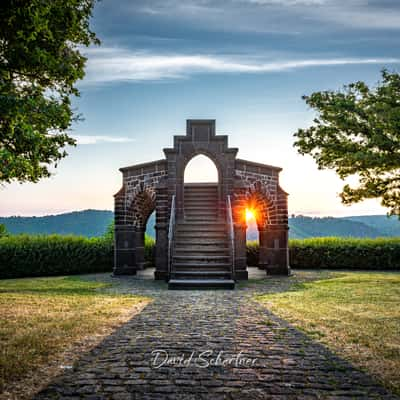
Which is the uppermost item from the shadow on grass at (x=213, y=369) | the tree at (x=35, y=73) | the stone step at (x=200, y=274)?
the tree at (x=35, y=73)

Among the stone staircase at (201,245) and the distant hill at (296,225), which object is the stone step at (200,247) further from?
the distant hill at (296,225)

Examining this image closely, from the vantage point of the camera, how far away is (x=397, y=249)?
2048 centimetres

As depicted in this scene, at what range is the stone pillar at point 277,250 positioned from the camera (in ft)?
54.8

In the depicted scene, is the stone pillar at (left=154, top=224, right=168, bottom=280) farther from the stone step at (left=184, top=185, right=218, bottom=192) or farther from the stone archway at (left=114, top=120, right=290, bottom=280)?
the stone step at (left=184, top=185, right=218, bottom=192)

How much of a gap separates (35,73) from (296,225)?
347ft

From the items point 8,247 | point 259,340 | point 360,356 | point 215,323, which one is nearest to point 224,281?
point 215,323

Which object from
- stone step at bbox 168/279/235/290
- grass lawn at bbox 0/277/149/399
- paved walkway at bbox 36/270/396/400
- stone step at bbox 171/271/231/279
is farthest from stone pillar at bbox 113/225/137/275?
paved walkway at bbox 36/270/396/400

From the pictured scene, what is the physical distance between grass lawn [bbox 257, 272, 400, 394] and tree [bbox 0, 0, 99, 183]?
276 inches

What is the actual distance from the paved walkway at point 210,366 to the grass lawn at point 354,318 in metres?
0.30

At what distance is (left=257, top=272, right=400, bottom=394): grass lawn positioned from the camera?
4949 millimetres

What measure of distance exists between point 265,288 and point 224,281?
4.18ft

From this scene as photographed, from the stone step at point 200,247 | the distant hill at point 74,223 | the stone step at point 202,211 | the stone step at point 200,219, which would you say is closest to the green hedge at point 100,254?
the stone step at point 202,211

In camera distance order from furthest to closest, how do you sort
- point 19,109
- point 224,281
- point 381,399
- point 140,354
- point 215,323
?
point 224,281 < point 19,109 < point 215,323 < point 140,354 < point 381,399

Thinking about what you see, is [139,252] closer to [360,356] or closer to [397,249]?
[397,249]
